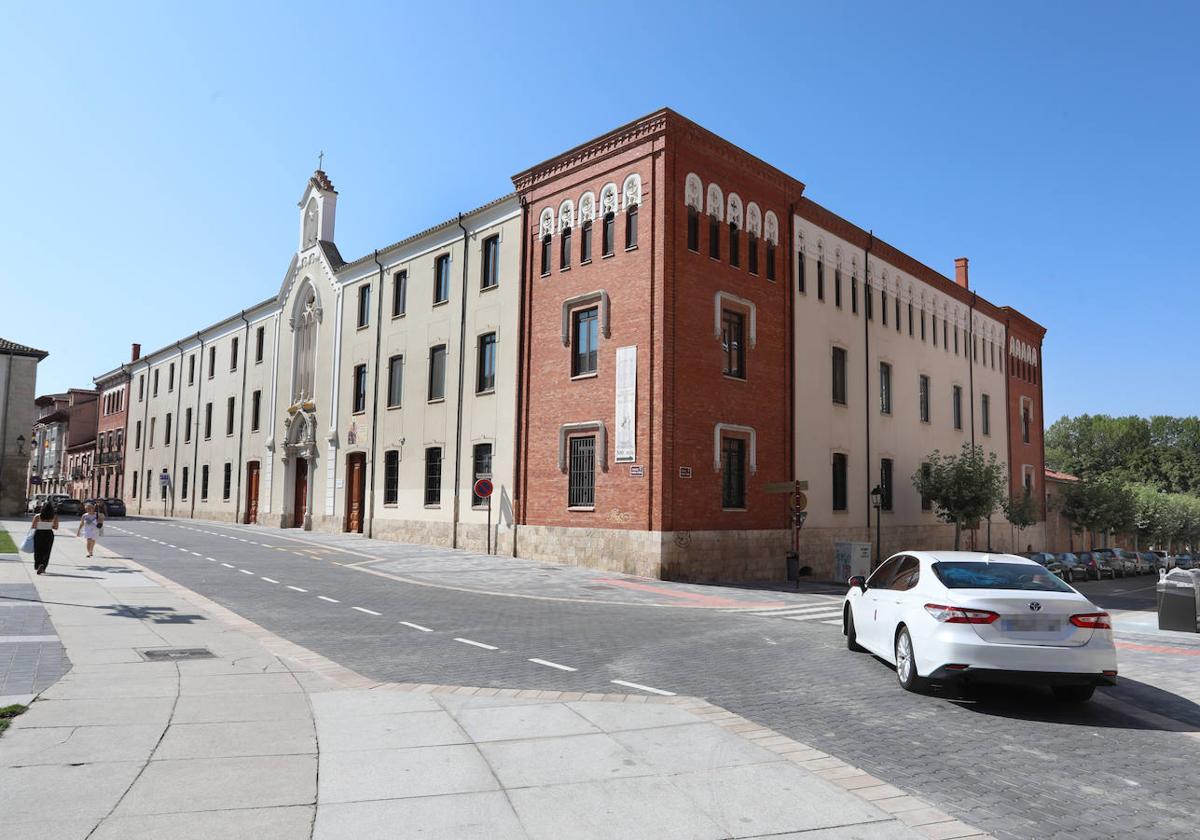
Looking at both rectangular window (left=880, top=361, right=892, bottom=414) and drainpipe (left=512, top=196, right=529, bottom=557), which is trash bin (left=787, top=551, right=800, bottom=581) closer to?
drainpipe (left=512, top=196, right=529, bottom=557)

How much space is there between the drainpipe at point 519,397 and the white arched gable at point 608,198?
3556 mm

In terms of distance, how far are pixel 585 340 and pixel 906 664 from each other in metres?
17.6

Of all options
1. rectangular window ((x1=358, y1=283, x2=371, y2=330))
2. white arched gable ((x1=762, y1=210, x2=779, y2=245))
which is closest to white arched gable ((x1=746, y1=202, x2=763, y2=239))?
white arched gable ((x1=762, y1=210, x2=779, y2=245))

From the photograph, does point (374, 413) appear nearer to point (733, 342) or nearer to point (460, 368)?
point (460, 368)

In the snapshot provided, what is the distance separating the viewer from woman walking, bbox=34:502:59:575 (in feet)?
53.5

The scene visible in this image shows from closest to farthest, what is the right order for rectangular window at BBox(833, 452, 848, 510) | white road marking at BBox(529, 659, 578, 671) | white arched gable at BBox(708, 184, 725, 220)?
white road marking at BBox(529, 659, 578, 671) → white arched gable at BBox(708, 184, 725, 220) → rectangular window at BBox(833, 452, 848, 510)

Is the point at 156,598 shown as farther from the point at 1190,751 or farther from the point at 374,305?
the point at 374,305

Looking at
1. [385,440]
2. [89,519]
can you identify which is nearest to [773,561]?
[385,440]

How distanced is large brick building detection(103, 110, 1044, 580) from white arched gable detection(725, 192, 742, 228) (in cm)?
10

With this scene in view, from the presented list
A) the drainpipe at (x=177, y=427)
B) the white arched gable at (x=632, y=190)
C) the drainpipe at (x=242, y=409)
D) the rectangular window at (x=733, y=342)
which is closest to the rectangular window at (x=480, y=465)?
the rectangular window at (x=733, y=342)

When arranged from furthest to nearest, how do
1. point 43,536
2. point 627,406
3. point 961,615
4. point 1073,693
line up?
1. point 627,406
2. point 43,536
3. point 1073,693
4. point 961,615

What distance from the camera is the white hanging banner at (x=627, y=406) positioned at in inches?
896

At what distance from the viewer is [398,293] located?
112 ft

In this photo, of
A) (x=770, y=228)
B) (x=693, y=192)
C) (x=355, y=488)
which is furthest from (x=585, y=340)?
(x=355, y=488)
